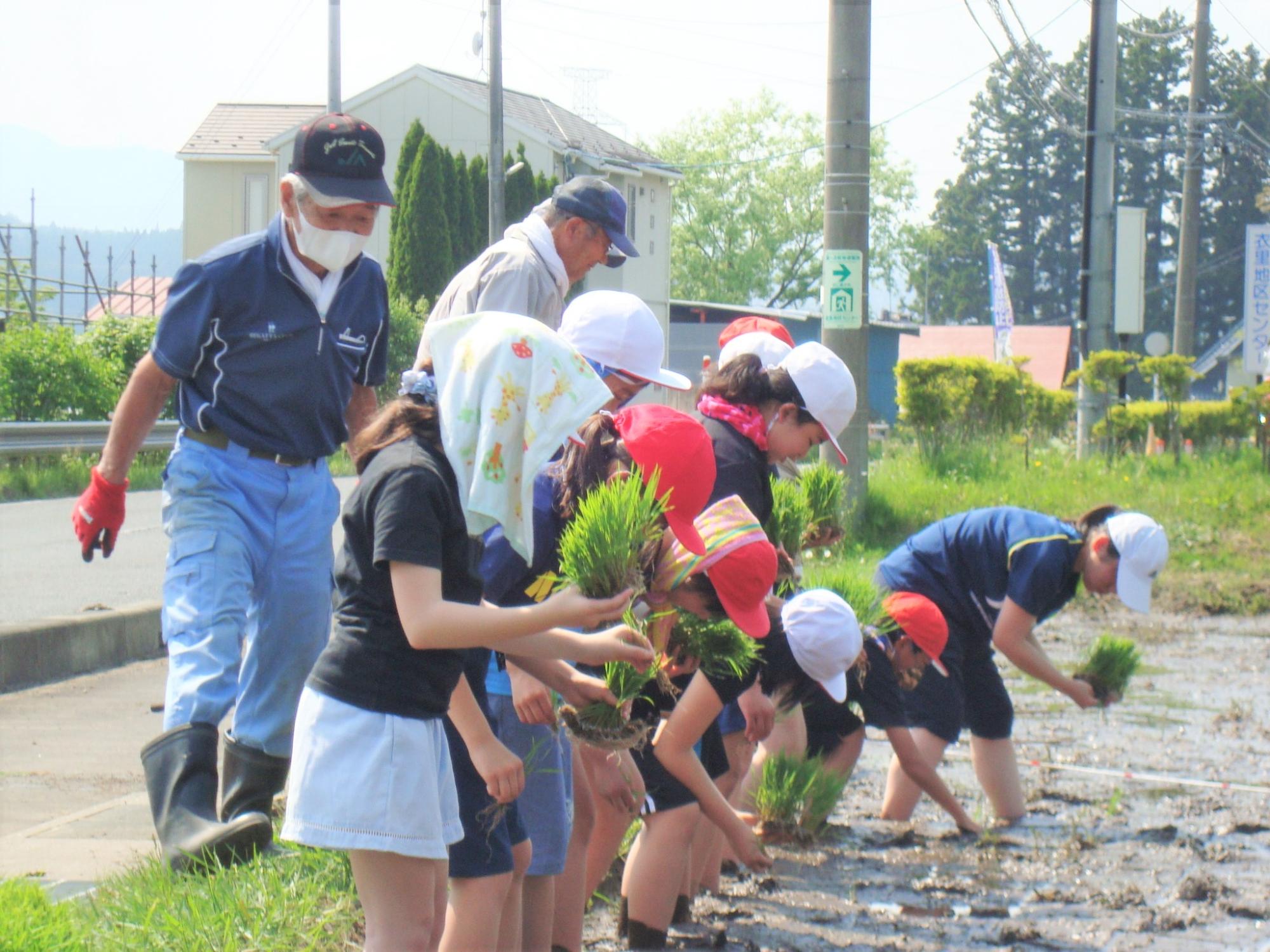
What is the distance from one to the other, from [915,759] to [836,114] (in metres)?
5.69

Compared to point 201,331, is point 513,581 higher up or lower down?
lower down

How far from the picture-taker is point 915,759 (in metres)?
5.15

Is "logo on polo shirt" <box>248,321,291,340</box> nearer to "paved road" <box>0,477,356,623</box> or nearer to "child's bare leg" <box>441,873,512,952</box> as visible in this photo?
"child's bare leg" <box>441,873,512,952</box>

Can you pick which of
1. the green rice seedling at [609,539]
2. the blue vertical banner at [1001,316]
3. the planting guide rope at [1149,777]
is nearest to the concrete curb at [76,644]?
the planting guide rope at [1149,777]

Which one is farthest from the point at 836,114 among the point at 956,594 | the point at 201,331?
the point at 201,331

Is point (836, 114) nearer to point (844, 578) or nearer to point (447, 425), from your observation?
point (844, 578)

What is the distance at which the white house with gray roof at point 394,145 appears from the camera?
42.3 m

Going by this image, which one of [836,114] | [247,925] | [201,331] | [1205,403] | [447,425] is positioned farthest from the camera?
[1205,403]

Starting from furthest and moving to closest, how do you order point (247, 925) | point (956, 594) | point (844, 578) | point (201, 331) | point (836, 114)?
point (836, 114) → point (956, 594) → point (844, 578) → point (201, 331) → point (247, 925)

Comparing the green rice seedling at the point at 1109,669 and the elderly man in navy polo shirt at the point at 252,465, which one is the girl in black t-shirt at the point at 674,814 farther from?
the green rice seedling at the point at 1109,669

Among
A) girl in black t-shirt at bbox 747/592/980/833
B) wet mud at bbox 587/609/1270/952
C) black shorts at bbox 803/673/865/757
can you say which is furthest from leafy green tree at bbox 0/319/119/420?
girl in black t-shirt at bbox 747/592/980/833

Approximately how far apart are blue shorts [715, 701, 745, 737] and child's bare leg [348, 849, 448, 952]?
2068 mm

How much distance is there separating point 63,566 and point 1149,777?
7.69 meters

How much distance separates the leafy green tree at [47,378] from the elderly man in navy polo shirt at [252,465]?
47.6 ft
